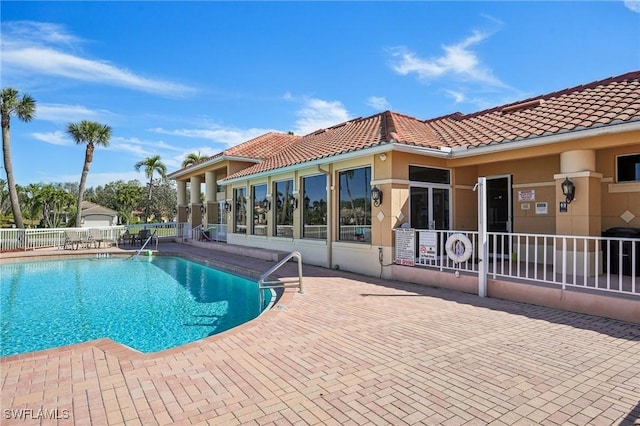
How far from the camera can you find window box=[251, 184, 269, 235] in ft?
54.9

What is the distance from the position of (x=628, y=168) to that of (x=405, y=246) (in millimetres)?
5791

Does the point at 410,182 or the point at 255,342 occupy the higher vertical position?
the point at 410,182

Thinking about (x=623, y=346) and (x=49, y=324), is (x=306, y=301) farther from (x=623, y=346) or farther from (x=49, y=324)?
(x=49, y=324)

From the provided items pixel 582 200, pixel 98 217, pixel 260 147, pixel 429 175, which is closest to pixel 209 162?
pixel 260 147

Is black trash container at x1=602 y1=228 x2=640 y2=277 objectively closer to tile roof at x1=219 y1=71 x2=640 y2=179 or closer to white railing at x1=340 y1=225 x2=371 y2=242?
tile roof at x1=219 y1=71 x2=640 y2=179

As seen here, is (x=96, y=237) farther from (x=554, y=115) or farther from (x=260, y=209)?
(x=554, y=115)

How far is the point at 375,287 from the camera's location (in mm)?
9141

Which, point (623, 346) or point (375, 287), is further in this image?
point (375, 287)

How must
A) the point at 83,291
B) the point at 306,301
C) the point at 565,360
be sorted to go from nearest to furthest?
the point at 565,360, the point at 306,301, the point at 83,291


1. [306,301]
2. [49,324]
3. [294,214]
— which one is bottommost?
[49,324]

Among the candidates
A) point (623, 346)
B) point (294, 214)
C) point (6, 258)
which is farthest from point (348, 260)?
point (6, 258)

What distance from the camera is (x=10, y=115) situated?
2483cm

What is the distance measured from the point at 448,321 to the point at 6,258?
2102 centimetres

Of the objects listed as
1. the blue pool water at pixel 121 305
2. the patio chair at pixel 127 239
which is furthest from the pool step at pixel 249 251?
the patio chair at pixel 127 239
